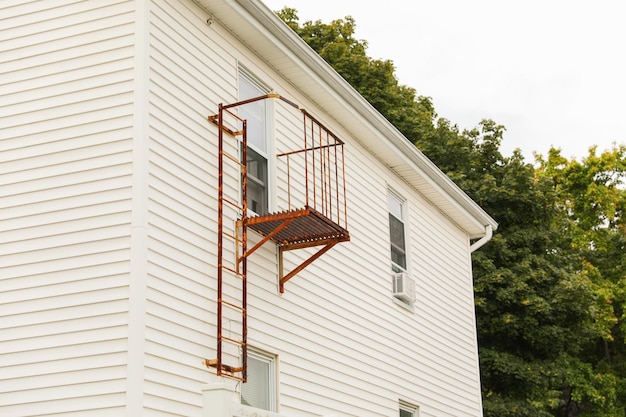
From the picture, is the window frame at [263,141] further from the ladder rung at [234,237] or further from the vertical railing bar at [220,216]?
the vertical railing bar at [220,216]

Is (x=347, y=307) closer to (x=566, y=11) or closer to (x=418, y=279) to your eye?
(x=418, y=279)

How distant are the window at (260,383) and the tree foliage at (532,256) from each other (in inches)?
541

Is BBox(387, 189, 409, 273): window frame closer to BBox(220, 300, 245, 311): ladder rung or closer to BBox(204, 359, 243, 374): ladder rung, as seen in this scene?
BBox(220, 300, 245, 311): ladder rung

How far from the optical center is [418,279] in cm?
1606

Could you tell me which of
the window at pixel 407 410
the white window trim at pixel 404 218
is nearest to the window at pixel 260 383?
the window at pixel 407 410

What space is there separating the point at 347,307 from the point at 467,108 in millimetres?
36690

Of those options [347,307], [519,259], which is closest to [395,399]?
[347,307]

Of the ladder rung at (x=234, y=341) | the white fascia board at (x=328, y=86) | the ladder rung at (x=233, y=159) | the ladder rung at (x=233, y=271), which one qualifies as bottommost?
the ladder rung at (x=234, y=341)

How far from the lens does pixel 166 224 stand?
945cm

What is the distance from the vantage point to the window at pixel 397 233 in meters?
15.5

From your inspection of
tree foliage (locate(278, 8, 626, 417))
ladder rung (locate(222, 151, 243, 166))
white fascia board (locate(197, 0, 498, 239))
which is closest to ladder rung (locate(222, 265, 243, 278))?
ladder rung (locate(222, 151, 243, 166))

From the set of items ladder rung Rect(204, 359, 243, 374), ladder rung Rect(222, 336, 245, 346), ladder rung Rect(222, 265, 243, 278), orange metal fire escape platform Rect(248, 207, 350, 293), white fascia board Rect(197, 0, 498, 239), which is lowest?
ladder rung Rect(204, 359, 243, 374)

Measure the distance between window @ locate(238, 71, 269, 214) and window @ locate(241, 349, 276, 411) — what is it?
1.78 m

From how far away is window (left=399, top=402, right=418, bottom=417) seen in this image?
1450 cm
